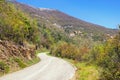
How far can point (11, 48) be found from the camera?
48.1m

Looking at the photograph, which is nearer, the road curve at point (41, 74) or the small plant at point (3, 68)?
the road curve at point (41, 74)

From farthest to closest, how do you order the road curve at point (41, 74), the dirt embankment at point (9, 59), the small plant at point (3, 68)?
the dirt embankment at point (9, 59)
the small plant at point (3, 68)
the road curve at point (41, 74)

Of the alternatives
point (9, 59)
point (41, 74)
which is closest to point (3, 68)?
point (41, 74)

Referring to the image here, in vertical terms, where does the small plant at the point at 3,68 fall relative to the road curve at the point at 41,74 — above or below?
above

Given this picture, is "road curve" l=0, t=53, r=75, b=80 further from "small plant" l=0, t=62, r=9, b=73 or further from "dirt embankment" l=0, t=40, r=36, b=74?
"dirt embankment" l=0, t=40, r=36, b=74

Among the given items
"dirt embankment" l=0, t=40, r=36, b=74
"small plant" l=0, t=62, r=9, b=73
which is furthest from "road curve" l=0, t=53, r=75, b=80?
"dirt embankment" l=0, t=40, r=36, b=74

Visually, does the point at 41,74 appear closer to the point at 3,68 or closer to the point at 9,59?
the point at 3,68

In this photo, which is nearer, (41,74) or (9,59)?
(41,74)

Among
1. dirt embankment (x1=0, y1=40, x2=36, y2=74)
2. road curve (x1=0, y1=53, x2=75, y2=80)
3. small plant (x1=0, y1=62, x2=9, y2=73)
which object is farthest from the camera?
dirt embankment (x1=0, y1=40, x2=36, y2=74)

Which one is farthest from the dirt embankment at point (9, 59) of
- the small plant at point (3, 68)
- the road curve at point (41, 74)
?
the road curve at point (41, 74)

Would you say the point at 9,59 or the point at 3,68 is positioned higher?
the point at 9,59

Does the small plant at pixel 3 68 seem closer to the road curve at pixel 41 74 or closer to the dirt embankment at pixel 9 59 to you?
the dirt embankment at pixel 9 59

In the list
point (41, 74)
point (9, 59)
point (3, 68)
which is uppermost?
point (9, 59)

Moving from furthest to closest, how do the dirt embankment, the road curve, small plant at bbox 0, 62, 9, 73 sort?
1. the dirt embankment
2. small plant at bbox 0, 62, 9, 73
3. the road curve
